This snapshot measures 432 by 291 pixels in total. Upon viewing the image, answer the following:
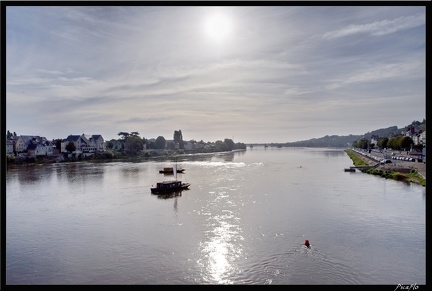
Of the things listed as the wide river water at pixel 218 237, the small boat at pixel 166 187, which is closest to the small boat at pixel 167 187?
the small boat at pixel 166 187

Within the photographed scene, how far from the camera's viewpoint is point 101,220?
15.1m

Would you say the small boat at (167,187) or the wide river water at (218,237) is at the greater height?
the small boat at (167,187)

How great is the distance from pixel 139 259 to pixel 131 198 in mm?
10372

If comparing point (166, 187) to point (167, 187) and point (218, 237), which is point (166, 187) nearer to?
point (167, 187)

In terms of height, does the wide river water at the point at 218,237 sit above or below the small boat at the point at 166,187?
below

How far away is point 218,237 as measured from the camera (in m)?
12.2

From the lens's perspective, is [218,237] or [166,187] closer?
[218,237]

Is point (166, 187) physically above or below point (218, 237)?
above

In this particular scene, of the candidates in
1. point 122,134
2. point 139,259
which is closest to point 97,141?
point 122,134

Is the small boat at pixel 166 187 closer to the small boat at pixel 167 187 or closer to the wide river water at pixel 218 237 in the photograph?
the small boat at pixel 167 187

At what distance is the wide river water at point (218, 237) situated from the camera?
30.4 feet

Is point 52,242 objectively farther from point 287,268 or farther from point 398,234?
point 398,234

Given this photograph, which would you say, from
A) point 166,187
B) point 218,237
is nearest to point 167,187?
point 166,187

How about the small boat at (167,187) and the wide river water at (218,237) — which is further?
the small boat at (167,187)
